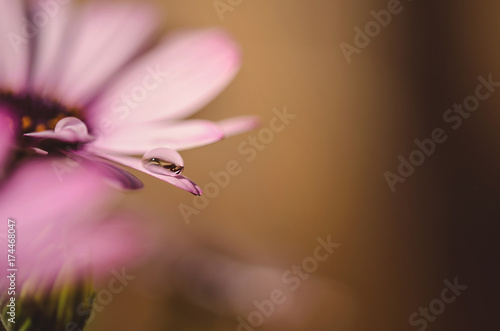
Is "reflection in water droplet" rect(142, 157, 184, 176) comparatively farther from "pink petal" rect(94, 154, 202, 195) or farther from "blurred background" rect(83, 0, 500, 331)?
"blurred background" rect(83, 0, 500, 331)

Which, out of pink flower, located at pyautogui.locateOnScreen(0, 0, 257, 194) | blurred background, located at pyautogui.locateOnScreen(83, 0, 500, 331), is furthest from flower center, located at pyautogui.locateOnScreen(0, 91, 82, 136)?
blurred background, located at pyautogui.locateOnScreen(83, 0, 500, 331)

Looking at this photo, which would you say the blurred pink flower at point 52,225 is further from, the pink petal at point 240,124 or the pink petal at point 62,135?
the pink petal at point 240,124

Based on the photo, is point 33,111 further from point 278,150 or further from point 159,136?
point 278,150

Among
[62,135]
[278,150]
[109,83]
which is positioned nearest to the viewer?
[62,135]

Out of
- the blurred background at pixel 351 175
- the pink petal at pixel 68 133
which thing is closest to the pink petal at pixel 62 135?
the pink petal at pixel 68 133

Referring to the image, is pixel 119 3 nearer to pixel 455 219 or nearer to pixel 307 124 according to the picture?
pixel 307 124

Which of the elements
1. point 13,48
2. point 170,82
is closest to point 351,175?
point 170,82

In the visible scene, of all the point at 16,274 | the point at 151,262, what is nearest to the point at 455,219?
the point at 151,262
